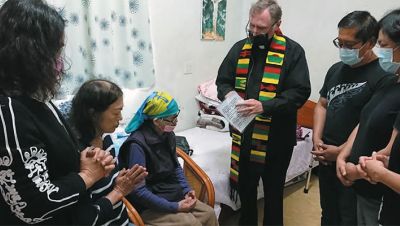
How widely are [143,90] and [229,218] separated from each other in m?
1.28

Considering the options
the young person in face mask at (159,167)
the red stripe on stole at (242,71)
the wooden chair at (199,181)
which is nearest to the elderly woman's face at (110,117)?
the young person in face mask at (159,167)

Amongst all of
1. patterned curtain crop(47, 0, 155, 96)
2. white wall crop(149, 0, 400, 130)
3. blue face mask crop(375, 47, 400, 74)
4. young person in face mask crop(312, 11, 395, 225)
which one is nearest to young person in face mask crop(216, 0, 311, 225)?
young person in face mask crop(312, 11, 395, 225)

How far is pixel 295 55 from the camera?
186 cm

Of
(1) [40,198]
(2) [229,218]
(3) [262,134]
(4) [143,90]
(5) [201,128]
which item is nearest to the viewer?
(1) [40,198]

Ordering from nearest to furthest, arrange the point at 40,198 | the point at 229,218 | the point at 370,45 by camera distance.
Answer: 1. the point at 40,198
2. the point at 370,45
3. the point at 229,218

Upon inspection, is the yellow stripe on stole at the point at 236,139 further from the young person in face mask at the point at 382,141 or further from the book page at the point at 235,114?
the young person in face mask at the point at 382,141

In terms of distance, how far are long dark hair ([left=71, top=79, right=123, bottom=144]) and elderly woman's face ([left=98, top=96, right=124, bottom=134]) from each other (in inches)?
0.6

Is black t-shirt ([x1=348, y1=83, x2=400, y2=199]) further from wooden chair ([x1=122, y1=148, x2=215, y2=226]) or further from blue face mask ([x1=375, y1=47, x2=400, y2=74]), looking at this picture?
wooden chair ([x1=122, y1=148, x2=215, y2=226])

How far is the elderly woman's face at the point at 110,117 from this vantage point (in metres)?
1.31

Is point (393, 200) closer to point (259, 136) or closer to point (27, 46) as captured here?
point (259, 136)

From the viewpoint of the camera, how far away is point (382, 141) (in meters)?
1.27

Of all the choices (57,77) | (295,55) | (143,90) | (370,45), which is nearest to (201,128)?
(143,90)

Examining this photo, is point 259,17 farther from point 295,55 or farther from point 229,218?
point 229,218

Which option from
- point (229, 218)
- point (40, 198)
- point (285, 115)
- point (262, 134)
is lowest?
point (229, 218)
